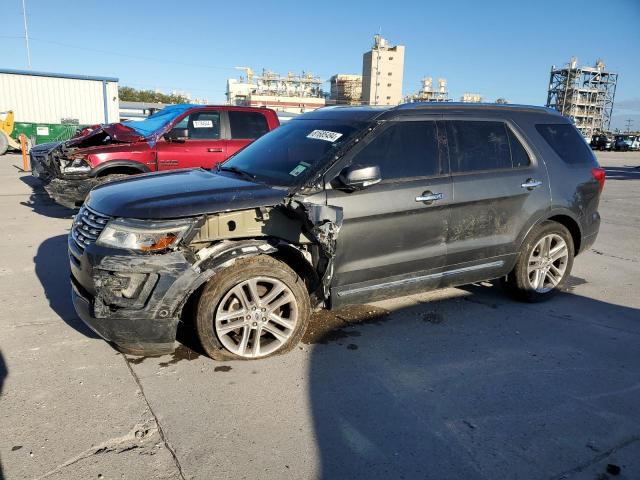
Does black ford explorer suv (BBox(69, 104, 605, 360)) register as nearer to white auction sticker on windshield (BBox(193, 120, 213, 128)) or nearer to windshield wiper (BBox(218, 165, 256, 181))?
windshield wiper (BBox(218, 165, 256, 181))

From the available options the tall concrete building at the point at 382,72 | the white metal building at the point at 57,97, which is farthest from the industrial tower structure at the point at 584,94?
the white metal building at the point at 57,97

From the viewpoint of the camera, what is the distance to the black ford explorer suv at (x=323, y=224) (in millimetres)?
3145

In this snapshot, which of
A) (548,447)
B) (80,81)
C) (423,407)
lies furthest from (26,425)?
(80,81)

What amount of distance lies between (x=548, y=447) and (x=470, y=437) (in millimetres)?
420

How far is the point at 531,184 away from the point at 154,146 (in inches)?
226

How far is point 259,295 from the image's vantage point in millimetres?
3523

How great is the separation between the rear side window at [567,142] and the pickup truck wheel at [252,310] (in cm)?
306

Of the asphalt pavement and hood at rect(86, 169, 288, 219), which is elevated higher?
hood at rect(86, 169, 288, 219)

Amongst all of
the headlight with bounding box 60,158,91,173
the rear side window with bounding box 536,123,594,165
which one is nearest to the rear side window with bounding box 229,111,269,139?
the headlight with bounding box 60,158,91,173

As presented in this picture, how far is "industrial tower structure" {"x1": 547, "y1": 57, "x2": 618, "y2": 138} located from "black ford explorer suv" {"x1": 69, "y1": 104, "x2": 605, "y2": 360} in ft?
342

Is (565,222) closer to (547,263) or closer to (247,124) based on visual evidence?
(547,263)

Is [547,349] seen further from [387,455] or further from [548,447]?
[387,455]

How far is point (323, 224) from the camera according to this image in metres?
3.36

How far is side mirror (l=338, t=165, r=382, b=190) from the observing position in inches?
134
